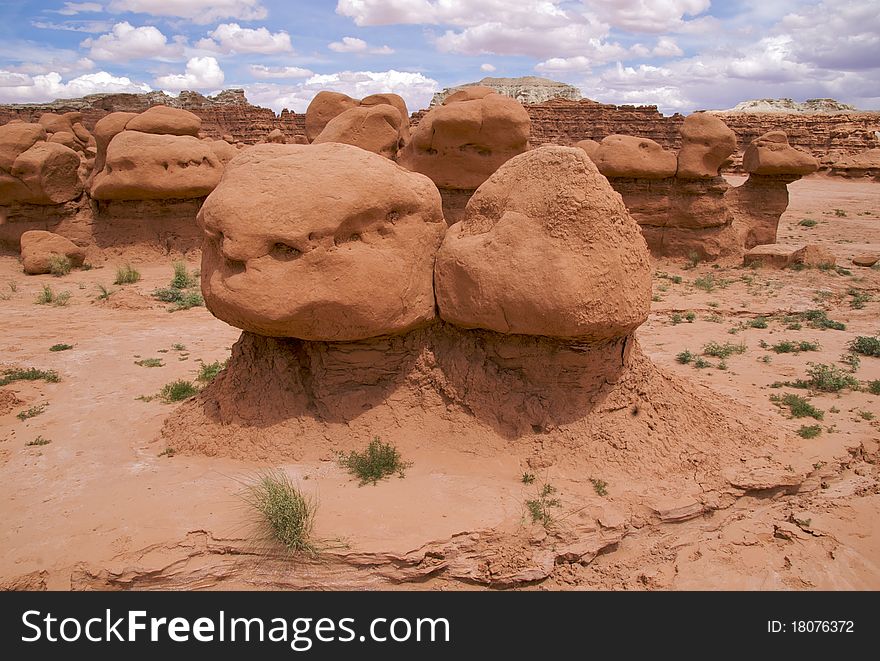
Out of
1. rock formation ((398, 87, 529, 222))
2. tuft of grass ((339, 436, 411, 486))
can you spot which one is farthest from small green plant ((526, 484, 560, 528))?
rock formation ((398, 87, 529, 222))

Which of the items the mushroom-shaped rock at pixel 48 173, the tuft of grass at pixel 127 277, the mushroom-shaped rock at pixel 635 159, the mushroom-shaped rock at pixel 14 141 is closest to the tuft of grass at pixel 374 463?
the tuft of grass at pixel 127 277

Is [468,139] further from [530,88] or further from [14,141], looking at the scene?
[530,88]

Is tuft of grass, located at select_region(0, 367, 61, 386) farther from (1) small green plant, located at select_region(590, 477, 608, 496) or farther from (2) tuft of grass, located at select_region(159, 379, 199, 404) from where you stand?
(1) small green plant, located at select_region(590, 477, 608, 496)

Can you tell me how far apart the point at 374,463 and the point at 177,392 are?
7.94 feet

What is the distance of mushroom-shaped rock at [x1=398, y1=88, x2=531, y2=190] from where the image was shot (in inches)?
400

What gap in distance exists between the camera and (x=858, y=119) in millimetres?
31688

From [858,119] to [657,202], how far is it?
26.9 m

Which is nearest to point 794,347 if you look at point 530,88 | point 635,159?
point 635,159

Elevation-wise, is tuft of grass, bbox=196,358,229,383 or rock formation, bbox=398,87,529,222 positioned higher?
rock formation, bbox=398,87,529,222

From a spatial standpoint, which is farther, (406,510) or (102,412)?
(102,412)

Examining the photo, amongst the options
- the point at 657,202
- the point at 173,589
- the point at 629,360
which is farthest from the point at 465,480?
the point at 657,202

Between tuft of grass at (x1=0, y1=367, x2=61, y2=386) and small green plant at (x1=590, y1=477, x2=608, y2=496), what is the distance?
5.09m

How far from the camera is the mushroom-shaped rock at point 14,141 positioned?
11.5 meters

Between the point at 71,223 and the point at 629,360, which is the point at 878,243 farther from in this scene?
the point at 71,223
